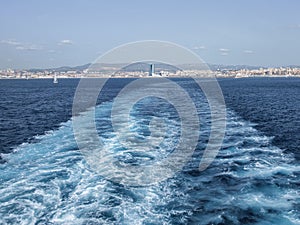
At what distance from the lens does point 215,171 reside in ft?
87.9

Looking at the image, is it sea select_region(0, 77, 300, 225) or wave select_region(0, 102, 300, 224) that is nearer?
wave select_region(0, 102, 300, 224)

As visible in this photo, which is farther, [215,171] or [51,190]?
[215,171]

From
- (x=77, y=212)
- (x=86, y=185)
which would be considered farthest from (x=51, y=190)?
(x=77, y=212)

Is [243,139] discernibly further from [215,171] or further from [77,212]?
[77,212]

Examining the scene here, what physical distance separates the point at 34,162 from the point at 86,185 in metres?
7.71

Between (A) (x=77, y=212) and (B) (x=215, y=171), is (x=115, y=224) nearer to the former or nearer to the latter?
(A) (x=77, y=212)

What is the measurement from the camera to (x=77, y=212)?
62.5 ft

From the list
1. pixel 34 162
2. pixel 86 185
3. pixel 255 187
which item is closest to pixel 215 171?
pixel 255 187

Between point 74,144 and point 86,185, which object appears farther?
point 74,144

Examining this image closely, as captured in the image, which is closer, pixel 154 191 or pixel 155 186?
pixel 154 191

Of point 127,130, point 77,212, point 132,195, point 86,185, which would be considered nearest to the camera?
point 77,212

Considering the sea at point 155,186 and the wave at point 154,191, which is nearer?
the wave at point 154,191

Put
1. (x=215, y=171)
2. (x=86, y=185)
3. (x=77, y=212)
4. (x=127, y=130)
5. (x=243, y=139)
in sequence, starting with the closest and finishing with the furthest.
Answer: (x=77, y=212) → (x=86, y=185) → (x=215, y=171) → (x=243, y=139) → (x=127, y=130)

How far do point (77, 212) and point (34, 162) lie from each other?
37.5 ft
